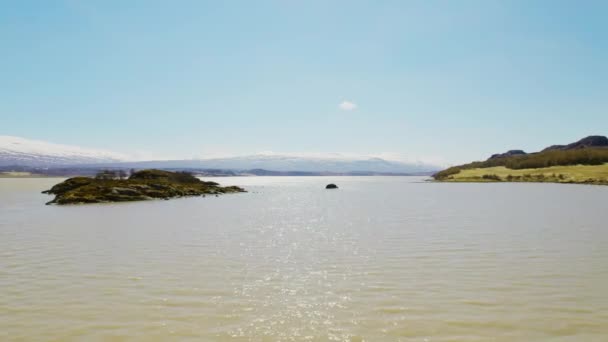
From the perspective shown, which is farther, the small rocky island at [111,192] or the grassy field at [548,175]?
the grassy field at [548,175]

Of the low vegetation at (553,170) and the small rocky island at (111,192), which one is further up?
the low vegetation at (553,170)

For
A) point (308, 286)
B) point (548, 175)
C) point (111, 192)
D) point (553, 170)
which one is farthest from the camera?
point (553, 170)

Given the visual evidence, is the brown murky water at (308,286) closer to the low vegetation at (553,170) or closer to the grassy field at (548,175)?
the grassy field at (548,175)

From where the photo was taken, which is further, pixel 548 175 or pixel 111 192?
pixel 548 175

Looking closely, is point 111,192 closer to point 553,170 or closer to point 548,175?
point 548,175

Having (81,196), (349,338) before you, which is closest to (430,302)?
(349,338)

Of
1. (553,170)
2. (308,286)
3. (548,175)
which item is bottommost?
(308,286)

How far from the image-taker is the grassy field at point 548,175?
129m

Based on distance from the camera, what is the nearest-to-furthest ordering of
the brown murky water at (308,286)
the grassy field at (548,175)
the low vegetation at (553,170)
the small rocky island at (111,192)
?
1. the brown murky water at (308,286)
2. the small rocky island at (111,192)
3. the grassy field at (548,175)
4. the low vegetation at (553,170)

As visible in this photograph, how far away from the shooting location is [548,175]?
501 feet

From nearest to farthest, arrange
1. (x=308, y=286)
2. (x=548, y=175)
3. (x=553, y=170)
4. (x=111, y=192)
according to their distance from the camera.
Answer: (x=308, y=286) < (x=111, y=192) < (x=548, y=175) < (x=553, y=170)

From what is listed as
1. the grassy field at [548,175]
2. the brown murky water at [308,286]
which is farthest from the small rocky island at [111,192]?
the grassy field at [548,175]

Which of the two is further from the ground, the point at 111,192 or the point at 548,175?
the point at 548,175

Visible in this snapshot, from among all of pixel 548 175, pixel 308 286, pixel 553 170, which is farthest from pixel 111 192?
pixel 553 170
